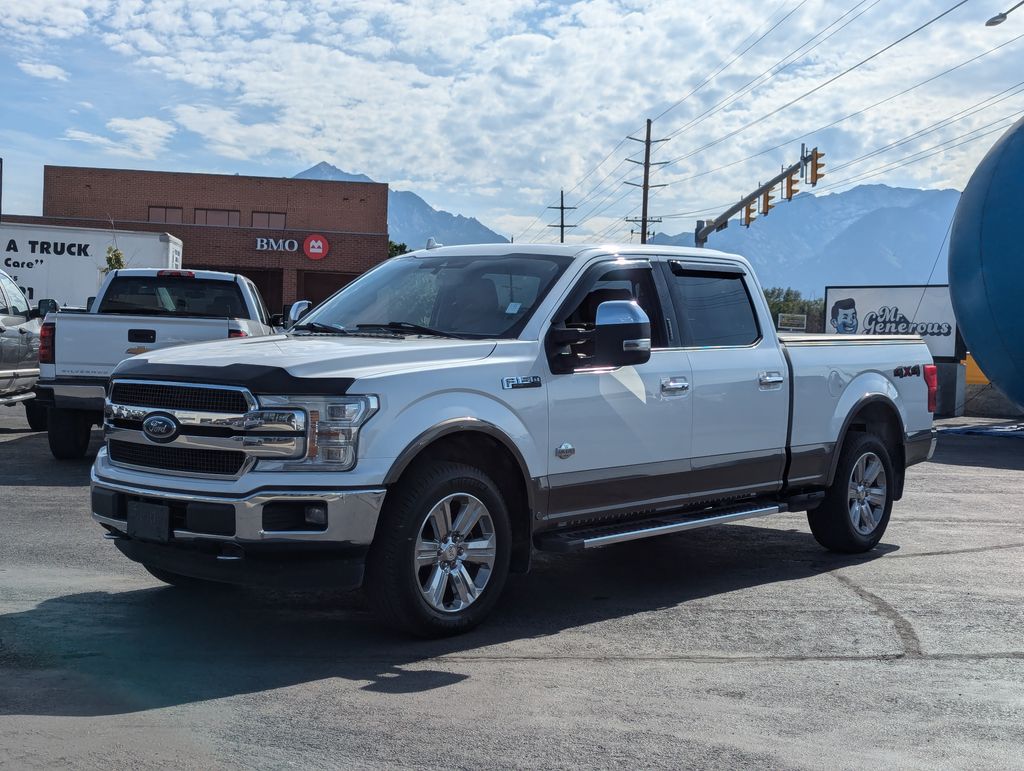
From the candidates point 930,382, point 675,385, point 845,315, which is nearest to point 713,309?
point 675,385

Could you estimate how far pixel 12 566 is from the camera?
7.11 m

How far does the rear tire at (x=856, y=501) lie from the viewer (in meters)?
8.40

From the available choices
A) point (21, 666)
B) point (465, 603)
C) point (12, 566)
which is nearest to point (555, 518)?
point (465, 603)

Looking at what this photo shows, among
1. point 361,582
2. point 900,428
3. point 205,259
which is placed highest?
point 205,259

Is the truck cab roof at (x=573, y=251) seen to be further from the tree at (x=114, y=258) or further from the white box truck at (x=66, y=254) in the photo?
the white box truck at (x=66, y=254)

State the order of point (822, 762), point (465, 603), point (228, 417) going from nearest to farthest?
point (822, 762) → point (228, 417) → point (465, 603)

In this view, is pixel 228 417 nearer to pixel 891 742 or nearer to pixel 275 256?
pixel 891 742

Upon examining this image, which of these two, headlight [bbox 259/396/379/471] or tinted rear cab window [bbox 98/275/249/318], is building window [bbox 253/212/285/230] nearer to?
tinted rear cab window [bbox 98/275/249/318]

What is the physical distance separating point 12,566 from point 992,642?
5.63 meters

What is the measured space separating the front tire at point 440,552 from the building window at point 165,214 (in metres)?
55.6

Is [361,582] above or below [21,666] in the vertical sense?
above

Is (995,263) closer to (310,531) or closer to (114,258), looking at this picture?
(310,531)

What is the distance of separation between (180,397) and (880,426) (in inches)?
218

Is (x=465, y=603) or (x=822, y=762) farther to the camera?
(x=465, y=603)
